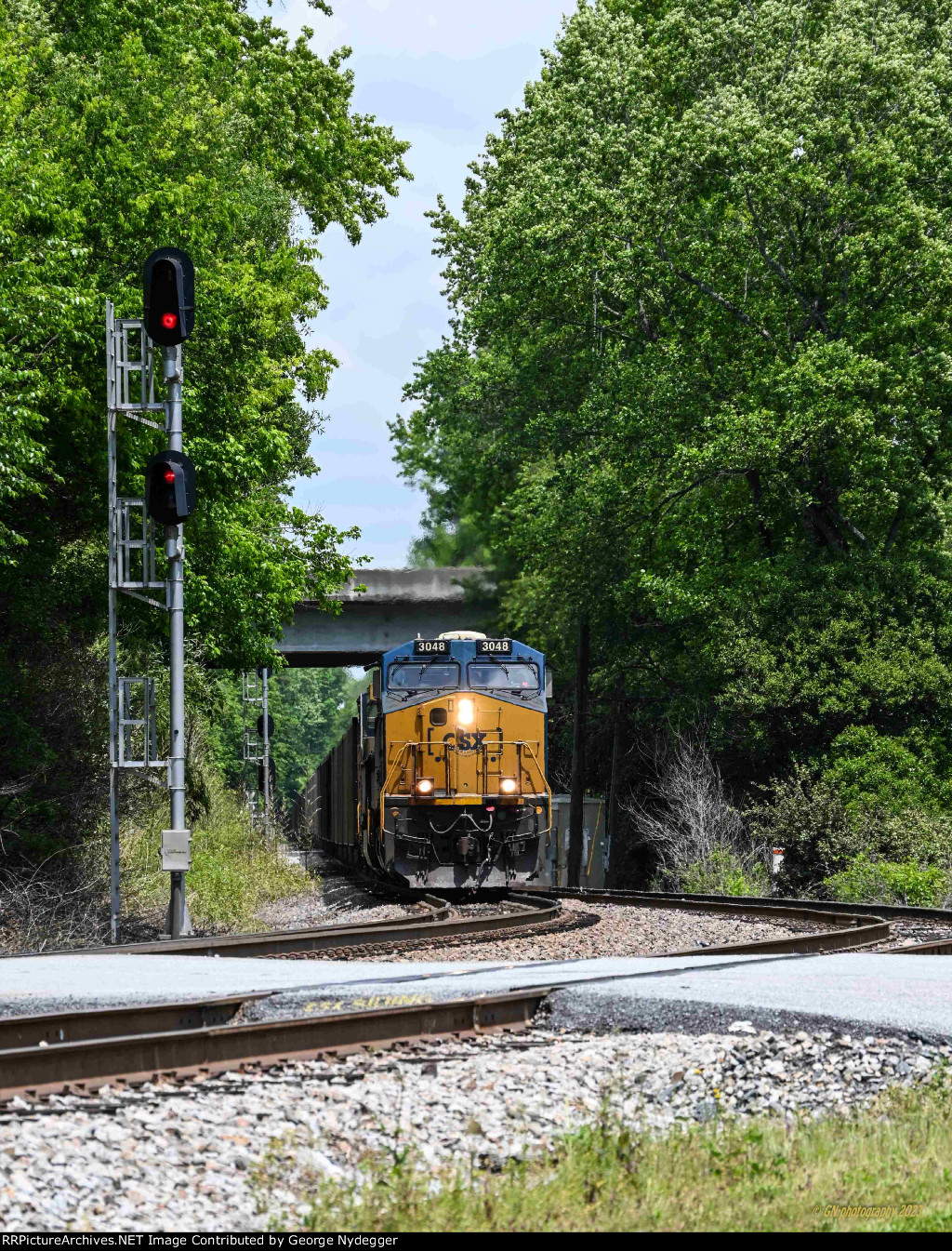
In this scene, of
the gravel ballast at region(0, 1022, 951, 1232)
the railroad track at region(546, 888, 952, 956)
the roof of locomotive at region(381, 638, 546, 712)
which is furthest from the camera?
the roof of locomotive at region(381, 638, 546, 712)

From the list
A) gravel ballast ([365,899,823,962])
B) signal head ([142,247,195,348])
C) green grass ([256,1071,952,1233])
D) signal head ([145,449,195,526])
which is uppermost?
signal head ([142,247,195,348])

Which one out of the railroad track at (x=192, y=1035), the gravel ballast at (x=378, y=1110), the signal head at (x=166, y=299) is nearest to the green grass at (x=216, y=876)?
the signal head at (x=166, y=299)

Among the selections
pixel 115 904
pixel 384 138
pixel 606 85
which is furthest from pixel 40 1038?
pixel 384 138

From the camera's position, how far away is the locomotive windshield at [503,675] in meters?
21.0

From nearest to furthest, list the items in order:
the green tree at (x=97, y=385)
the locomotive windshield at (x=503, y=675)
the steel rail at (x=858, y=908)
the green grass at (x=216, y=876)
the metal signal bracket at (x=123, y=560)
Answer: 1. the metal signal bracket at (x=123, y=560)
2. the steel rail at (x=858, y=908)
3. the green tree at (x=97, y=385)
4. the locomotive windshield at (x=503, y=675)
5. the green grass at (x=216, y=876)

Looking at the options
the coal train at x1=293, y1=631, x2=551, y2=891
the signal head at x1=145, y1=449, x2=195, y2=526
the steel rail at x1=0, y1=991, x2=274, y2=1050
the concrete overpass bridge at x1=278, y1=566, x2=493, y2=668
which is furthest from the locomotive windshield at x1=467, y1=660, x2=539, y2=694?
the concrete overpass bridge at x1=278, y1=566, x2=493, y2=668

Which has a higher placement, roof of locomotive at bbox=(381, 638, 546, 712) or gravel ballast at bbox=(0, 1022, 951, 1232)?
roof of locomotive at bbox=(381, 638, 546, 712)

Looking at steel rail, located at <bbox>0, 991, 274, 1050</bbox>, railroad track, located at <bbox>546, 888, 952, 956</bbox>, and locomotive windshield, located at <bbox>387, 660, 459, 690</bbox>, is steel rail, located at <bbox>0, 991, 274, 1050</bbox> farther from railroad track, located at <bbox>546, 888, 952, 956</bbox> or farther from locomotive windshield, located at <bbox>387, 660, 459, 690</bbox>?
locomotive windshield, located at <bbox>387, 660, 459, 690</bbox>

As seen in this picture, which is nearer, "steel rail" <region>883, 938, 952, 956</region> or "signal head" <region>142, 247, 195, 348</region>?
"steel rail" <region>883, 938, 952, 956</region>

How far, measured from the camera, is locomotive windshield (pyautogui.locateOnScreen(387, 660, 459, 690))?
68.4 ft

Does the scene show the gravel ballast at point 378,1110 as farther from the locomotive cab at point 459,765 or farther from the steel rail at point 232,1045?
the locomotive cab at point 459,765

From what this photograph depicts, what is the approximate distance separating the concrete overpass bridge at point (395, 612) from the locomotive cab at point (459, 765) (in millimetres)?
23284

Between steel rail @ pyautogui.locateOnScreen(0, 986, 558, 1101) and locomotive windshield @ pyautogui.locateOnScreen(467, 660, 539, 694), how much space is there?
41.4 ft

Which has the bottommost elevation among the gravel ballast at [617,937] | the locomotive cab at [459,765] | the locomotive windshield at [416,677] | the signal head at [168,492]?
the gravel ballast at [617,937]
